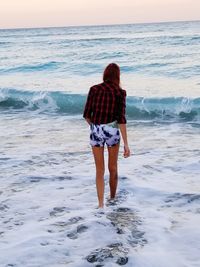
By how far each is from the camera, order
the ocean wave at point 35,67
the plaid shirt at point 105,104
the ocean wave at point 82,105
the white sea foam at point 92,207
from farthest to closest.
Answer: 1. the ocean wave at point 35,67
2. the ocean wave at point 82,105
3. the plaid shirt at point 105,104
4. the white sea foam at point 92,207

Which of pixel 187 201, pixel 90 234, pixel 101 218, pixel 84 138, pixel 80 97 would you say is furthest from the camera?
pixel 80 97

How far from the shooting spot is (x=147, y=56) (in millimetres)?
29391

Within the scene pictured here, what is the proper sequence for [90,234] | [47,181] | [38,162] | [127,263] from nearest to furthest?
[127,263]
[90,234]
[47,181]
[38,162]

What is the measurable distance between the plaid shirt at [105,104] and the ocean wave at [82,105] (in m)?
8.31

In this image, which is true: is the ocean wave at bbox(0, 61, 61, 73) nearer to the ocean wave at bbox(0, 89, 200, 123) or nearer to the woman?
the ocean wave at bbox(0, 89, 200, 123)

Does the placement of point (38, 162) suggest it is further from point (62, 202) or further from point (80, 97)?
point (80, 97)

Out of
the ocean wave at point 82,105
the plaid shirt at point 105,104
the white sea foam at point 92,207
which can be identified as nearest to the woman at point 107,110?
the plaid shirt at point 105,104

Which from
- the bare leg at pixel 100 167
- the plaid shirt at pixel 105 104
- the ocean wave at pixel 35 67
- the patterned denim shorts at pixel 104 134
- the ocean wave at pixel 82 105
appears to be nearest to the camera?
the plaid shirt at pixel 105 104

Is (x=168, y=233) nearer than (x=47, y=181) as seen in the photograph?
Yes

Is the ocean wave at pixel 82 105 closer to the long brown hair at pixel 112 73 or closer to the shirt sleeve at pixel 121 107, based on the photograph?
the shirt sleeve at pixel 121 107

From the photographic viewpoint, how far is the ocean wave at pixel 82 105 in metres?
14.5

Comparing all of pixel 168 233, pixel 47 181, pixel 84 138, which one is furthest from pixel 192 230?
pixel 84 138

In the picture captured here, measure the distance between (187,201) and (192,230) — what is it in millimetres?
1040

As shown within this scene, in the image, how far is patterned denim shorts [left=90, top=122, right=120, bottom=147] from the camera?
5668mm
